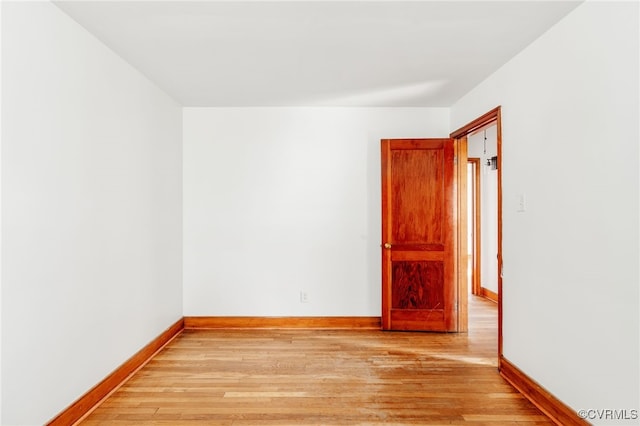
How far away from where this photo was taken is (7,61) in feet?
5.77

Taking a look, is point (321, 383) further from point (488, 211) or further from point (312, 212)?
point (488, 211)

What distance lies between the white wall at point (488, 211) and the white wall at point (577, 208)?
2.75 meters

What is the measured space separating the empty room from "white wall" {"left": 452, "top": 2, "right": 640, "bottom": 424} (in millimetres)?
13

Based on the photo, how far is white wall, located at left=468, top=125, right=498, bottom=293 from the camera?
5.40 metres

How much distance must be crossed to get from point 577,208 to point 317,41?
191 cm

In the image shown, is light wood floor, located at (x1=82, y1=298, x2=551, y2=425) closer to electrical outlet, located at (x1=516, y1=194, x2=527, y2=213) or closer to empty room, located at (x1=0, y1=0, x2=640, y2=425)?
empty room, located at (x1=0, y1=0, x2=640, y2=425)

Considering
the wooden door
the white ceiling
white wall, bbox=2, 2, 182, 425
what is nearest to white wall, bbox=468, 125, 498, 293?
the wooden door

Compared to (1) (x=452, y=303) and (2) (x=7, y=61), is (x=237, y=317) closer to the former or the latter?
(1) (x=452, y=303)

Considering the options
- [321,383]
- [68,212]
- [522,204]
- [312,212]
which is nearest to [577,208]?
[522,204]

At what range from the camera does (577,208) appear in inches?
82.6

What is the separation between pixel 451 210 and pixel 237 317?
2589mm

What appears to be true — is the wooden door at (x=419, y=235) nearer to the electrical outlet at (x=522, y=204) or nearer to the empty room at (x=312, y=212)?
the empty room at (x=312, y=212)

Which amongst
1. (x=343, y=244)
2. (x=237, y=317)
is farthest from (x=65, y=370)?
(x=343, y=244)

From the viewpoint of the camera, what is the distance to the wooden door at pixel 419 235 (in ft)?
12.7
